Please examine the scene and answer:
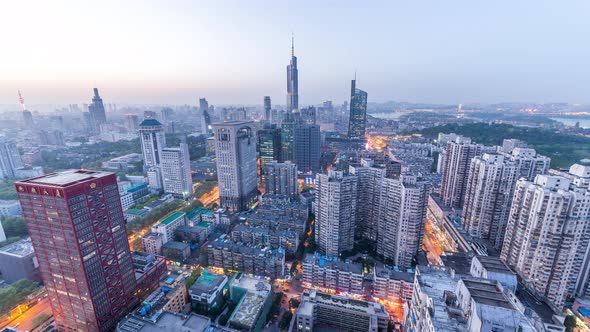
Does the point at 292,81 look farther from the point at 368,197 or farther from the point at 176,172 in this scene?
the point at 368,197

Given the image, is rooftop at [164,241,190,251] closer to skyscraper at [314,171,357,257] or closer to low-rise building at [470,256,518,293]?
skyscraper at [314,171,357,257]

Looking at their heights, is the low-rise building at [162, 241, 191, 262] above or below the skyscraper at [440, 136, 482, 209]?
below

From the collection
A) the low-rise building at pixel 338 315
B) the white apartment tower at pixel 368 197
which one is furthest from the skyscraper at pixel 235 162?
the low-rise building at pixel 338 315

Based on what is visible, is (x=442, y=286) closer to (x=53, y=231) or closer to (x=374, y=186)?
(x=374, y=186)

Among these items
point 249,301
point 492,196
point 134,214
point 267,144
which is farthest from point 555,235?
point 134,214

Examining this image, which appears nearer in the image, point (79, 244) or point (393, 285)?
point (79, 244)

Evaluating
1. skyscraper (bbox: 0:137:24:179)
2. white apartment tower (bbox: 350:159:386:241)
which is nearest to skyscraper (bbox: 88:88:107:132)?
skyscraper (bbox: 0:137:24:179)

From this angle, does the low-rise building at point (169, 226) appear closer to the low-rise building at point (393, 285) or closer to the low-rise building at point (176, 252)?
the low-rise building at point (176, 252)
